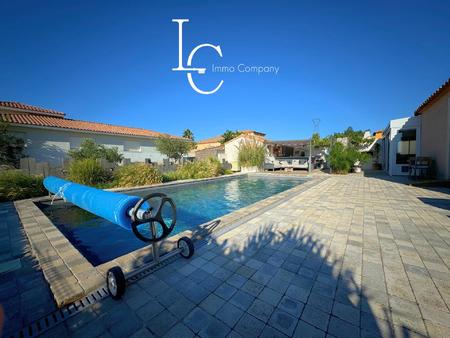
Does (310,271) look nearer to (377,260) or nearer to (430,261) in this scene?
(377,260)

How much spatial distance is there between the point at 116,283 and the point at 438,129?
43.5 feet

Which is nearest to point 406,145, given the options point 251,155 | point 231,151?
point 251,155

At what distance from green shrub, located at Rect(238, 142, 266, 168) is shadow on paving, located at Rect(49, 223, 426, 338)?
15.0 m

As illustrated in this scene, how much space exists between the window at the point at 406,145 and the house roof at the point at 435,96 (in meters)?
1.51

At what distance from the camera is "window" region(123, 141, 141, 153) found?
16236mm

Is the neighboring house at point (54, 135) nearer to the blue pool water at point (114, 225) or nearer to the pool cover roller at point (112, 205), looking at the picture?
the blue pool water at point (114, 225)

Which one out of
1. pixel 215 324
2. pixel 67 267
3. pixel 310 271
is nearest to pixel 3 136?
pixel 67 267

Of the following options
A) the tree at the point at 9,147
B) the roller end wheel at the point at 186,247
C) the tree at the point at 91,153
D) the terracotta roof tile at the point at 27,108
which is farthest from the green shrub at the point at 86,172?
the terracotta roof tile at the point at 27,108

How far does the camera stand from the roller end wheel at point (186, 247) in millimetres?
2533

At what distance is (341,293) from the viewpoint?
1.84m

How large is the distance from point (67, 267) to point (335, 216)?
4981mm

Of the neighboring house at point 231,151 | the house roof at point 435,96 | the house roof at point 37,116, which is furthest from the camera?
the neighboring house at point 231,151

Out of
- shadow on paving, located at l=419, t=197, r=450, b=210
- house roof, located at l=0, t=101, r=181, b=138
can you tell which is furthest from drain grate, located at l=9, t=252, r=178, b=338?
house roof, located at l=0, t=101, r=181, b=138

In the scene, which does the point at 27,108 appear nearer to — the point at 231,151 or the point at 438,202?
the point at 231,151
